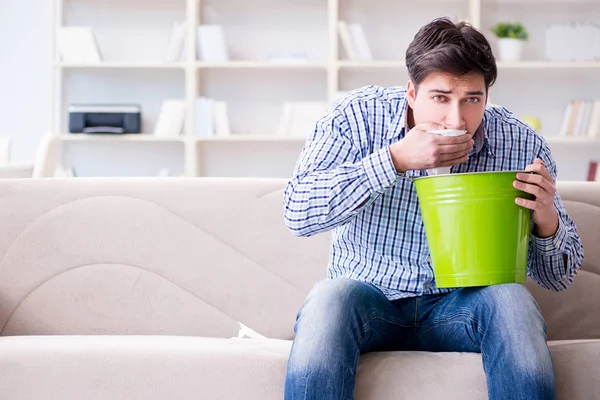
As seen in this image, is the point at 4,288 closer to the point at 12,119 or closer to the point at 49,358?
the point at 49,358

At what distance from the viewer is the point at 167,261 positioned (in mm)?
1945

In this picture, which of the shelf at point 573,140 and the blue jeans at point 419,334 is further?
the shelf at point 573,140

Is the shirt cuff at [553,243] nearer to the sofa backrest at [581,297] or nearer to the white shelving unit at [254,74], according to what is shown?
the sofa backrest at [581,297]

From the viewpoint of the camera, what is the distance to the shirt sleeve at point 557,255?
1.52 m

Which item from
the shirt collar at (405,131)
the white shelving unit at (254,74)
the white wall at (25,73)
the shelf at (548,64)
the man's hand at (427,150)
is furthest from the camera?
the white wall at (25,73)

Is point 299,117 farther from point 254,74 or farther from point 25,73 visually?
point 25,73

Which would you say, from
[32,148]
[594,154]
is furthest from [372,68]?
[32,148]

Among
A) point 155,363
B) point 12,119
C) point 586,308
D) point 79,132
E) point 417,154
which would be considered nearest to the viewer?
point 417,154

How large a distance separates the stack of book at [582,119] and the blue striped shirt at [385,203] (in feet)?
11.1

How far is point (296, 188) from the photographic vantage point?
5.07 ft

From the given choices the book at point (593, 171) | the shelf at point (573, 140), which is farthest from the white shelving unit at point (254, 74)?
the shelf at point (573, 140)

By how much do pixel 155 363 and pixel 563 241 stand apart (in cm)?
80

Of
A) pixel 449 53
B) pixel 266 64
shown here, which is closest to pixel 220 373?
pixel 449 53

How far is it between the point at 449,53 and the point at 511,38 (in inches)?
140
